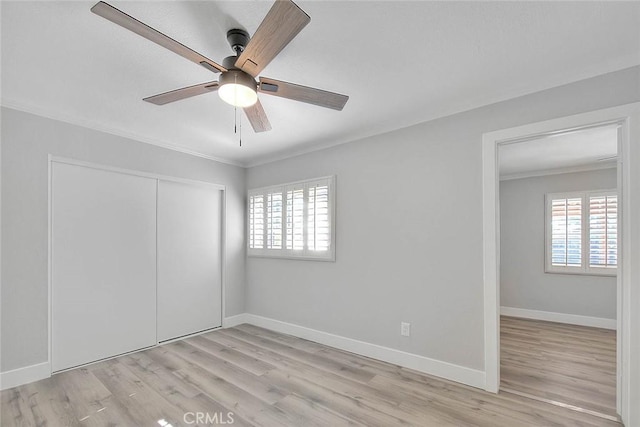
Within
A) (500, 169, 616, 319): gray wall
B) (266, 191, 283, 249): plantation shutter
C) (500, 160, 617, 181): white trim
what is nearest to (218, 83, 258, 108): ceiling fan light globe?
(266, 191, 283, 249): plantation shutter

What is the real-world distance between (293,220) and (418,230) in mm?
1692

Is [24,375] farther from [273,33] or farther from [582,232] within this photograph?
[582,232]

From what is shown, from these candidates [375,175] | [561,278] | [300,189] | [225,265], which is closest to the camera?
[375,175]

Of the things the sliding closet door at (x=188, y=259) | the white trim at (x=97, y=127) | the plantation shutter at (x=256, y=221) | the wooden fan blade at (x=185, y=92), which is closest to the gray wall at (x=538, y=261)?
the plantation shutter at (x=256, y=221)

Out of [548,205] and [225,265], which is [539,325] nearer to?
[548,205]

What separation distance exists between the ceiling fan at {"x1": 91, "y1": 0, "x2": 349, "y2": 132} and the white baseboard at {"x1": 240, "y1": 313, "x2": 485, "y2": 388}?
244 cm

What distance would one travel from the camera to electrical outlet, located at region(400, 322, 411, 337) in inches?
115

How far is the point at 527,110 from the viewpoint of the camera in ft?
7.80

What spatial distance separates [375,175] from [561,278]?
3794mm

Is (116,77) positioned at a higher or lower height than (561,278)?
higher

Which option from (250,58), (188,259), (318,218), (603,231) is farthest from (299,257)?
(603,231)

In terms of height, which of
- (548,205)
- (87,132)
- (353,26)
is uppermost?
(353,26)

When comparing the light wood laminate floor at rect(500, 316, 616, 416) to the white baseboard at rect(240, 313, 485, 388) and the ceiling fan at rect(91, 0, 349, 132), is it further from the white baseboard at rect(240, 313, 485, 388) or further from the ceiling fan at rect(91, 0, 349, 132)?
the ceiling fan at rect(91, 0, 349, 132)

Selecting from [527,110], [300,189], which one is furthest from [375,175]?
[527,110]
